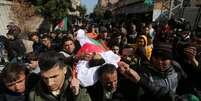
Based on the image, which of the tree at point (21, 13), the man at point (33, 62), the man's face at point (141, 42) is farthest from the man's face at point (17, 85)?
the tree at point (21, 13)

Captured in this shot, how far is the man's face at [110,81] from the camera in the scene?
3746 millimetres

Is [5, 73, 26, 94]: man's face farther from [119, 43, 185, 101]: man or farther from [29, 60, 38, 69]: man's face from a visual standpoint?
[29, 60, 38, 69]: man's face

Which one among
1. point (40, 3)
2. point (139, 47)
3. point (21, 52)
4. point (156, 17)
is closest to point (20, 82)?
point (139, 47)

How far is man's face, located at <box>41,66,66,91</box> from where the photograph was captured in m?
3.41

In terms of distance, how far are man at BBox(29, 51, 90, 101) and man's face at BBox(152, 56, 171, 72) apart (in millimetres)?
894

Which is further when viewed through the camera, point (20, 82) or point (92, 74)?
point (92, 74)

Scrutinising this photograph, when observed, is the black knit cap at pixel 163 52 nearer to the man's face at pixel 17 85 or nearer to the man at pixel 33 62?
the man's face at pixel 17 85

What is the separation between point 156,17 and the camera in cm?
3328

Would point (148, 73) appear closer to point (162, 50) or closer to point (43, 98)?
point (162, 50)

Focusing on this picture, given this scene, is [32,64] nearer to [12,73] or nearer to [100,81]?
[100,81]

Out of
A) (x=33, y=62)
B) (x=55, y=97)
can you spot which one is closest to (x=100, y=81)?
(x=55, y=97)

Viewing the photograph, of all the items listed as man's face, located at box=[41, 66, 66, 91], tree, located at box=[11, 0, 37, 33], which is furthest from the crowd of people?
tree, located at box=[11, 0, 37, 33]

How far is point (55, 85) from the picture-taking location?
11.3 feet

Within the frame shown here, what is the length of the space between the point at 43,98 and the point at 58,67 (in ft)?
0.93
